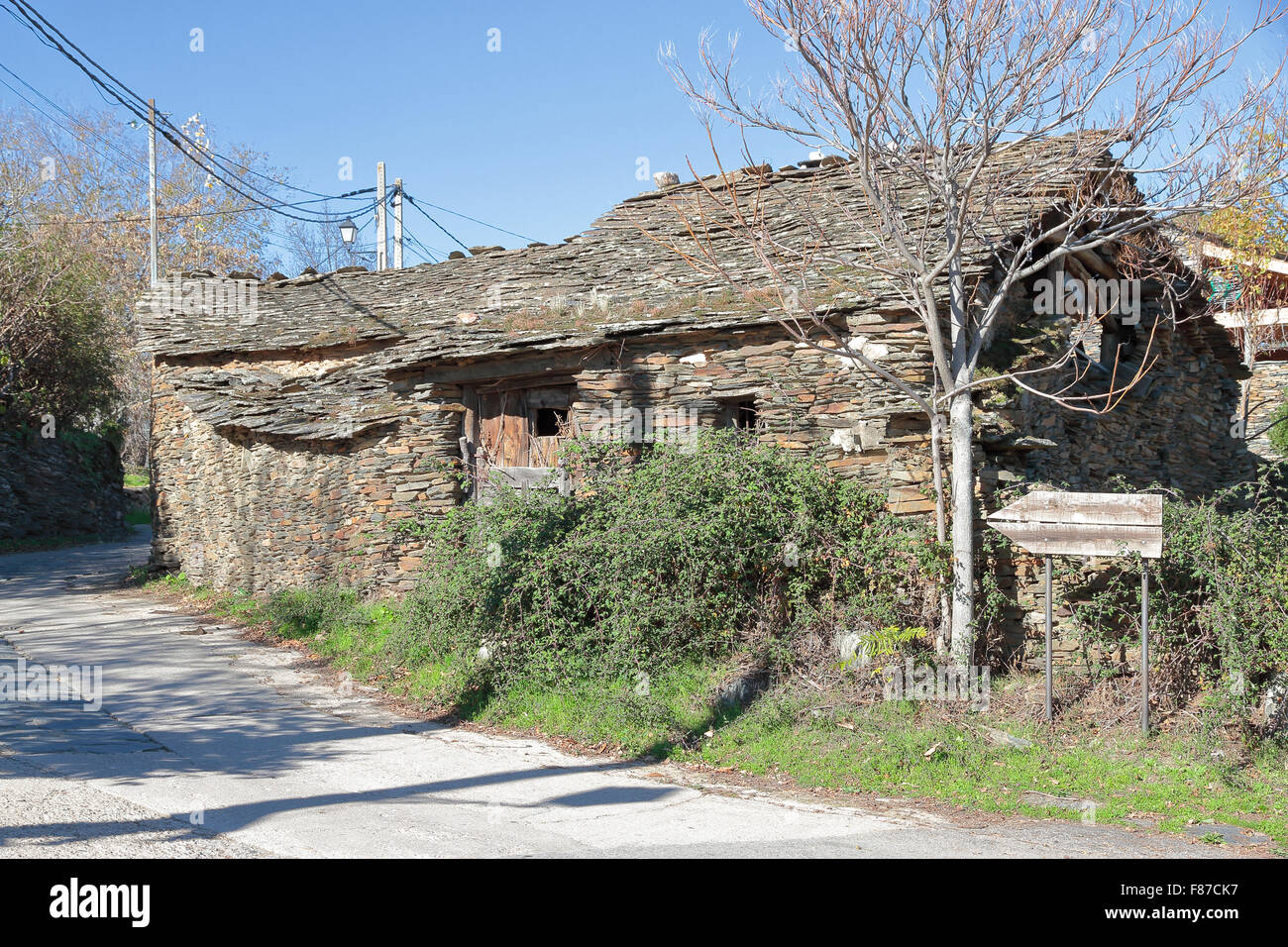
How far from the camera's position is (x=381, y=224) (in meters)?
23.4

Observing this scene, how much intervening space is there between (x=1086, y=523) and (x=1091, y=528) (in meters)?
0.05

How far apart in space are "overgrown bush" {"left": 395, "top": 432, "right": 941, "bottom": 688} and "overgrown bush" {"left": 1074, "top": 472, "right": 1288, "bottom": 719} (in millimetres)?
1480

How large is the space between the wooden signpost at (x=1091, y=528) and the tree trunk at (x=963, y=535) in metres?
0.50

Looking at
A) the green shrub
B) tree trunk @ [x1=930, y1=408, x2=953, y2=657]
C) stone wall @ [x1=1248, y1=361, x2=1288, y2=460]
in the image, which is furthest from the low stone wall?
stone wall @ [x1=1248, y1=361, x2=1288, y2=460]

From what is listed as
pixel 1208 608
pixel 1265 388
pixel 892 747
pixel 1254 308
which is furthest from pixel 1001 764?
pixel 1265 388

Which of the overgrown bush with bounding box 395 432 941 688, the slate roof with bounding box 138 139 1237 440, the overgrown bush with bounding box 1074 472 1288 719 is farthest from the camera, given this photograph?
the slate roof with bounding box 138 139 1237 440

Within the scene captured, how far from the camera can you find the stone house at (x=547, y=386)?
9.14 m

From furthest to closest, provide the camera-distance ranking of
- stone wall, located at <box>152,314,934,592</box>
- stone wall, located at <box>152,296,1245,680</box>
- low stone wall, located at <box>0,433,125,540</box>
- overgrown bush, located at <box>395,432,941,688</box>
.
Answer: low stone wall, located at <box>0,433,125,540</box>, stone wall, located at <box>152,314,934,592</box>, stone wall, located at <box>152,296,1245,680</box>, overgrown bush, located at <box>395,432,941,688</box>

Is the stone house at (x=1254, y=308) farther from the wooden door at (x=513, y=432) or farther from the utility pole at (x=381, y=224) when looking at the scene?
the utility pole at (x=381, y=224)

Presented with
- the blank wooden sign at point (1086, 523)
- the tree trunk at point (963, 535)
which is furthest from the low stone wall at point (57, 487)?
the blank wooden sign at point (1086, 523)

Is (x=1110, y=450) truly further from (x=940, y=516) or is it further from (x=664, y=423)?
(x=664, y=423)

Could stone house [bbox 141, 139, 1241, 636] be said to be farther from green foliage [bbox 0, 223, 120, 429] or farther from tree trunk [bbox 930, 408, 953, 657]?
green foliage [bbox 0, 223, 120, 429]

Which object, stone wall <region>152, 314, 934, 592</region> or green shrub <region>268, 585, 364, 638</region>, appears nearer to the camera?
stone wall <region>152, 314, 934, 592</region>

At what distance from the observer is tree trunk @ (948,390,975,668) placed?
757 cm
